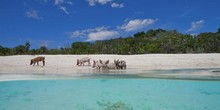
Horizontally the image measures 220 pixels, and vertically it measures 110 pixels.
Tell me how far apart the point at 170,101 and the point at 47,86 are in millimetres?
4265

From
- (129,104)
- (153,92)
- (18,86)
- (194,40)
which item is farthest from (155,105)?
(194,40)

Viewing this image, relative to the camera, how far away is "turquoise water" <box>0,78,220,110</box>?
744cm

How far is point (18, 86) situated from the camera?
10.6 metres

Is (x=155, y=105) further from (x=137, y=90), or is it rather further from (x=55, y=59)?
(x=55, y=59)

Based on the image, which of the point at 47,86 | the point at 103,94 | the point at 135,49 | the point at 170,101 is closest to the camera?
the point at 170,101

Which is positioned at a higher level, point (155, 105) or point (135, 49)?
point (135, 49)

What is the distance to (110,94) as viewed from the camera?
9.15 meters

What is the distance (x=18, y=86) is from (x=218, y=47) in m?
19.4

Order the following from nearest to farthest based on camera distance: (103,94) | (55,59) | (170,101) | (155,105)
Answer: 1. (155,105)
2. (170,101)
3. (103,94)
4. (55,59)

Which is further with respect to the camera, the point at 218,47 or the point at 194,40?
the point at 194,40

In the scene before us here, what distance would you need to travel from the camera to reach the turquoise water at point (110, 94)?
7.44 metres

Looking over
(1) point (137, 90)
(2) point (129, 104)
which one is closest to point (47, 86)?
(1) point (137, 90)

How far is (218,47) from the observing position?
2603 cm

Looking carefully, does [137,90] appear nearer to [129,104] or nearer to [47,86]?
[129,104]
